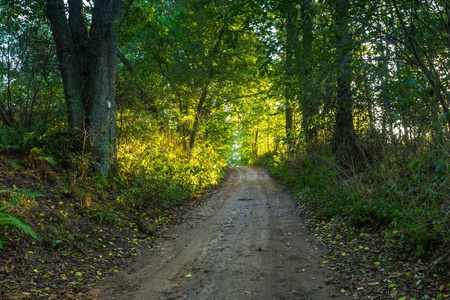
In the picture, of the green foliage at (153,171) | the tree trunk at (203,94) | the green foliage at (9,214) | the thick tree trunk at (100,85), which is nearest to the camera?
the green foliage at (9,214)

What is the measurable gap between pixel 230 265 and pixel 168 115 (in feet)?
33.9

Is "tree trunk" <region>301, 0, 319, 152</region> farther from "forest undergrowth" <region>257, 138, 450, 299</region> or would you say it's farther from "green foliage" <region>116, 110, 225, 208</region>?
"green foliage" <region>116, 110, 225, 208</region>

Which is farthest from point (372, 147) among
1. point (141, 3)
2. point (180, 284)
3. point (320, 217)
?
point (141, 3)

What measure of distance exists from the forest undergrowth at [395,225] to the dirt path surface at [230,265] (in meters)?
0.54

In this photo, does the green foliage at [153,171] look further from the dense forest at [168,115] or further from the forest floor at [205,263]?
the forest floor at [205,263]

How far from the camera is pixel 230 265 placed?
5430 mm

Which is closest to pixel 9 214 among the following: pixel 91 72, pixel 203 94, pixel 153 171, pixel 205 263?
pixel 205 263

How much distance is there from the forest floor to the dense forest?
0.07m

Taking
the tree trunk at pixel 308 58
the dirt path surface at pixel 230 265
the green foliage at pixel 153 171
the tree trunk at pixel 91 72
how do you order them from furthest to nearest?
the green foliage at pixel 153 171
the tree trunk at pixel 91 72
the tree trunk at pixel 308 58
the dirt path surface at pixel 230 265

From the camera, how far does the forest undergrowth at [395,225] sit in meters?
4.09

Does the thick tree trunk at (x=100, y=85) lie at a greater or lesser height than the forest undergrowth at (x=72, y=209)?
greater

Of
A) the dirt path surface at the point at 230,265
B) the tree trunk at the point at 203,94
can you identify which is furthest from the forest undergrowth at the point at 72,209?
the tree trunk at the point at 203,94

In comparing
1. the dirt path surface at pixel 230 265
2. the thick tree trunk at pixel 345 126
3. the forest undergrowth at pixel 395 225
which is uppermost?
the thick tree trunk at pixel 345 126

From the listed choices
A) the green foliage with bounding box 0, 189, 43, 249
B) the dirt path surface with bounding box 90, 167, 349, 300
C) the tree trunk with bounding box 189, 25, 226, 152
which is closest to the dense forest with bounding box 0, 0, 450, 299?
the green foliage with bounding box 0, 189, 43, 249
